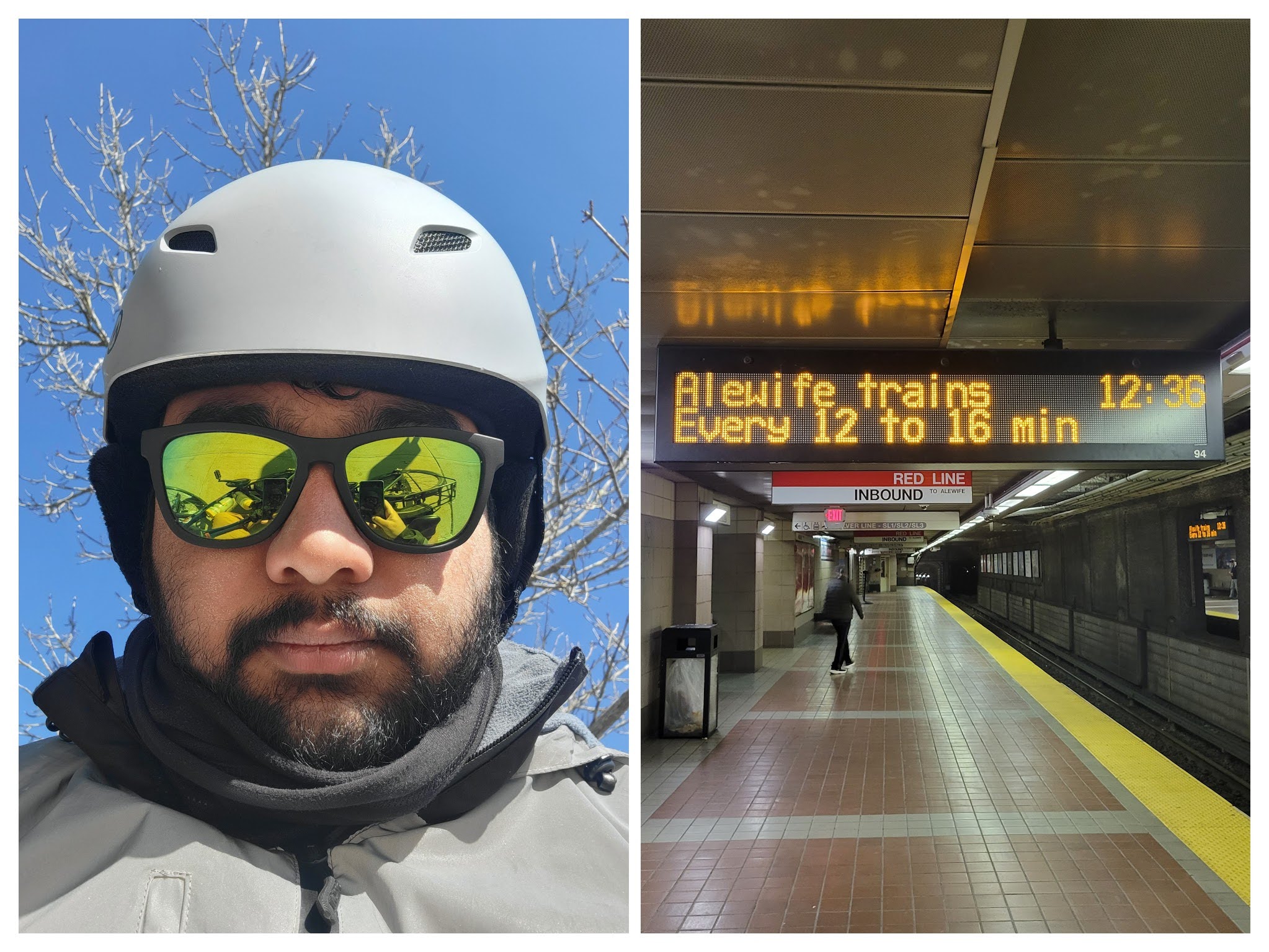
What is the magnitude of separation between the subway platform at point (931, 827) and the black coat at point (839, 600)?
2560 millimetres

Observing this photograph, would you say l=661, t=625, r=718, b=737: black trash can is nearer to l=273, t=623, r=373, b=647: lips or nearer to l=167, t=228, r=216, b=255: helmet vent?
l=273, t=623, r=373, b=647: lips

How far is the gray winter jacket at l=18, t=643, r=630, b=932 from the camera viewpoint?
1590mm

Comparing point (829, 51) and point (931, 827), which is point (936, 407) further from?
point (931, 827)

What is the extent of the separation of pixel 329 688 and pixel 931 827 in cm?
507

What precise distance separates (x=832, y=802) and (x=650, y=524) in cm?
351

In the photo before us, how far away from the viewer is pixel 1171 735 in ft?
35.4

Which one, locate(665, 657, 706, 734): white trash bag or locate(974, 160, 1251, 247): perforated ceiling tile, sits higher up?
locate(974, 160, 1251, 247): perforated ceiling tile

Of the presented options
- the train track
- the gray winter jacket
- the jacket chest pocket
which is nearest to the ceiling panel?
the train track

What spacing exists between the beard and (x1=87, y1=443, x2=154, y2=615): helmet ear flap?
0.17 feet

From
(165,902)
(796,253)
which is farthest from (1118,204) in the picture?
(165,902)

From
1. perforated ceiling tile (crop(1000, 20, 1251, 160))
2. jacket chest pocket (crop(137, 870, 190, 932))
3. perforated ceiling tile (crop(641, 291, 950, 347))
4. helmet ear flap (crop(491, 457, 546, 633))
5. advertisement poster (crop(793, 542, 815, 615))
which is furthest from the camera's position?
advertisement poster (crop(793, 542, 815, 615))

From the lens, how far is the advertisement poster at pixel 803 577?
17312 millimetres

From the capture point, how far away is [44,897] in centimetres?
165
